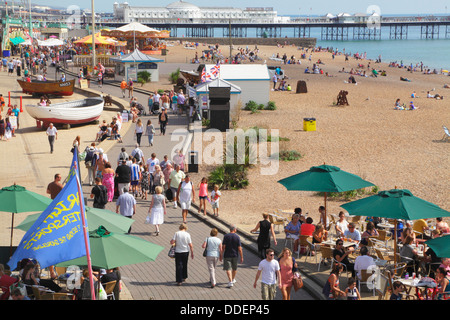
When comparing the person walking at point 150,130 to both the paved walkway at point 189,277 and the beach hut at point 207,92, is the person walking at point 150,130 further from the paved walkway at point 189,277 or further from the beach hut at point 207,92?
the paved walkway at point 189,277

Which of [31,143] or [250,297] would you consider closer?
[250,297]

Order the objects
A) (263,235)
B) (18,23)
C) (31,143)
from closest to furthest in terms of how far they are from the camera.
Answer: (263,235), (31,143), (18,23)

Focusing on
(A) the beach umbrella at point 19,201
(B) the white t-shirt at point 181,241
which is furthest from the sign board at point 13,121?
(B) the white t-shirt at point 181,241

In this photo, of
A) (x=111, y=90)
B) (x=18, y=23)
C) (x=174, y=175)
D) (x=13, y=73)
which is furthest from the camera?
(x=18, y=23)

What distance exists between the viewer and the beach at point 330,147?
719 inches

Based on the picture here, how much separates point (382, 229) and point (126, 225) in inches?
233

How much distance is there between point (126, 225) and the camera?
35.4 feet

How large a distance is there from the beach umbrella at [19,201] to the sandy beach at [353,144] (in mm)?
5349

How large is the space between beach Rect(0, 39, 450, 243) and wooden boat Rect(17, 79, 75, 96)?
97 cm

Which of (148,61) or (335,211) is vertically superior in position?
(148,61)

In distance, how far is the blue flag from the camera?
25.3ft
